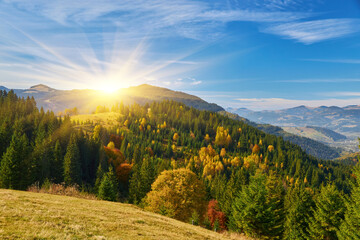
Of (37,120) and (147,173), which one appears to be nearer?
(147,173)

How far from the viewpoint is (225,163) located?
640 feet

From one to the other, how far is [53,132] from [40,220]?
349 ft

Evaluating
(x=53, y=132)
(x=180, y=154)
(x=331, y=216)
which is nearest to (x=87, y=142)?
(x=53, y=132)

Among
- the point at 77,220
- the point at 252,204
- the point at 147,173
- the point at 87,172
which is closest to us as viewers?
the point at 77,220

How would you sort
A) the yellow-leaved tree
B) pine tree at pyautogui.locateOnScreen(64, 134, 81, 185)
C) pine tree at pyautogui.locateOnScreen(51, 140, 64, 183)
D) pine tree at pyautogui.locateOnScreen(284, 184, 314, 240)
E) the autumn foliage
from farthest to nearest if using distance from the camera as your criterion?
pine tree at pyautogui.locateOnScreen(51, 140, 64, 183) < pine tree at pyautogui.locateOnScreen(64, 134, 81, 185) < the autumn foliage < the yellow-leaved tree < pine tree at pyautogui.locateOnScreen(284, 184, 314, 240)

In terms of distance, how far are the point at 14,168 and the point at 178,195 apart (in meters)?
46.7

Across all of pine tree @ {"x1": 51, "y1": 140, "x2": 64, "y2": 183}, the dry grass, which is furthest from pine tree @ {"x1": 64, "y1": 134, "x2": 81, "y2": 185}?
the dry grass

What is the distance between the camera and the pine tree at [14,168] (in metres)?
52.6

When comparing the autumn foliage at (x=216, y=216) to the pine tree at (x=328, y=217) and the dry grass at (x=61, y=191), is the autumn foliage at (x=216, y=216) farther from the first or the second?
the dry grass at (x=61, y=191)

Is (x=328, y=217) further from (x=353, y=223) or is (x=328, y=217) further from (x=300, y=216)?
(x=300, y=216)

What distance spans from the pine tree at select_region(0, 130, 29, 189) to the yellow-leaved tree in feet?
121

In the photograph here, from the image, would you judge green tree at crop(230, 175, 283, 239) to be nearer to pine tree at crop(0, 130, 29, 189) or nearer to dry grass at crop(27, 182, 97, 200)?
dry grass at crop(27, 182, 97, 200)

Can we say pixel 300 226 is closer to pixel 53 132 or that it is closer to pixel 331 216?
pixel 331 216

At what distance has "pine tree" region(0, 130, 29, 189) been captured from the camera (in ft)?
173
